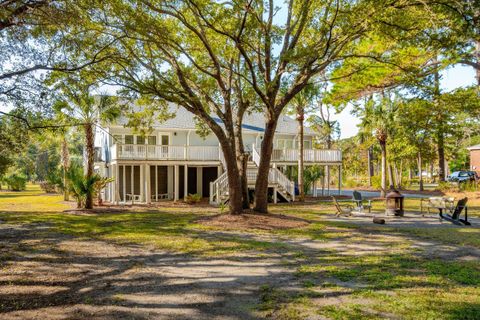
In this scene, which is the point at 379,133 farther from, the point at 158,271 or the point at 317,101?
the point at 158,271

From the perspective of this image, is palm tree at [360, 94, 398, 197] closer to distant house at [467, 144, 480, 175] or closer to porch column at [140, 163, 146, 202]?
porch column at [140, 163, 146, 202]

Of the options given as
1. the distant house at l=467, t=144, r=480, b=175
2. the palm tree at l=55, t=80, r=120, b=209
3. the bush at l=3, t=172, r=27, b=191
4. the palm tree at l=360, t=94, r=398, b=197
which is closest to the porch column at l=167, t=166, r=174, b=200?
the palm tree at l=55, t=80, r=120, b=209

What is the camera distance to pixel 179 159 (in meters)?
24.8

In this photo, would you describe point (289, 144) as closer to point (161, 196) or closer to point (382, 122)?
point (382, 122)

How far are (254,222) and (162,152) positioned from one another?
39.2 feet

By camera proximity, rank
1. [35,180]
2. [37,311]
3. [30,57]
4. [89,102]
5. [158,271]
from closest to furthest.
→ [37,311], [158,271], [30,57], [89,102], [35,180]

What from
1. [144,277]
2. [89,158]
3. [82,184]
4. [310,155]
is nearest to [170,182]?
[89,158]

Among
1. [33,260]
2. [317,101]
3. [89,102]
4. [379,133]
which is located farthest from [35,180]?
[33,260]

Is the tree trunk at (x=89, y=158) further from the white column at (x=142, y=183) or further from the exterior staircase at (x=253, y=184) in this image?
the exterior staircase at (x=253, y=184)

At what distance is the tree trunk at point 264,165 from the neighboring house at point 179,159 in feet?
22.5

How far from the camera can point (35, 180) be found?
88938 mm

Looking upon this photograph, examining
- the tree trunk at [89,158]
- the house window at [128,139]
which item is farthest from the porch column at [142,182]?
the tree trunk at [89,158]

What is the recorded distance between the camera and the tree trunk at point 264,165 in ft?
50.3

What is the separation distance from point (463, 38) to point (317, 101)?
34.1 metres
